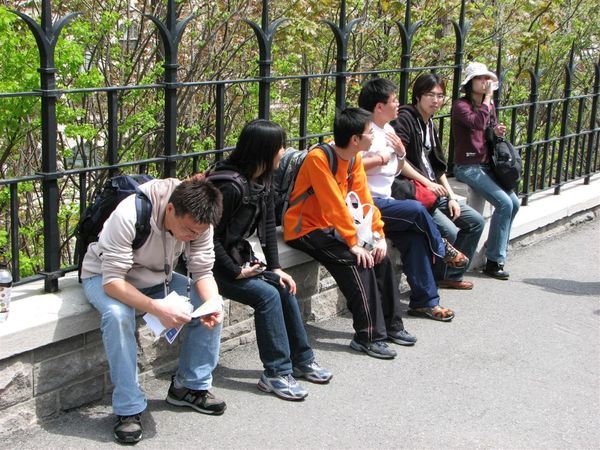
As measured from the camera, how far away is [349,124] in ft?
17.5

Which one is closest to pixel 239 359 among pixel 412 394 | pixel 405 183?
pixel 412 394

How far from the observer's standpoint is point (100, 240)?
13.6ft

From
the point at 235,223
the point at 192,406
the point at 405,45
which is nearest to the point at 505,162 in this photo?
the point at 405,45

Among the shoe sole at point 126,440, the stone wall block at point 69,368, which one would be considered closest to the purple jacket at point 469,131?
the stone wall block at point 69,368

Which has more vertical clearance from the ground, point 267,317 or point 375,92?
point 375,92

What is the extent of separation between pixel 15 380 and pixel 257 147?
1.60 m

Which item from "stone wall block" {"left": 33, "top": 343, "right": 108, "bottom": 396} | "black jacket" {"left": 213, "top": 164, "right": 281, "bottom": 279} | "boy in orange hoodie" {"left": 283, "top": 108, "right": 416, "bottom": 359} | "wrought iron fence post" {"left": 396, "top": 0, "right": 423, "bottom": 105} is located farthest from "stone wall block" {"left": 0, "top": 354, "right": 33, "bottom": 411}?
"wrought iron fence post" {"left": 396, "top": 0, "right": 423, "bottom": 105}

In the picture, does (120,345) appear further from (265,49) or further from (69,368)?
(265,49)

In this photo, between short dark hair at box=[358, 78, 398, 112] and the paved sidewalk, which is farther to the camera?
short dark hair at box=[358, 78, 398, 112]

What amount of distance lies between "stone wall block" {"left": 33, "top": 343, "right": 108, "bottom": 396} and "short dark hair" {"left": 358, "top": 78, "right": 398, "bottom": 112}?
249cm

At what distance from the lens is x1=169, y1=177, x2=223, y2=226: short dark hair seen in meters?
4.04

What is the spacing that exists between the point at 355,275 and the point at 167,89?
4.89 ft

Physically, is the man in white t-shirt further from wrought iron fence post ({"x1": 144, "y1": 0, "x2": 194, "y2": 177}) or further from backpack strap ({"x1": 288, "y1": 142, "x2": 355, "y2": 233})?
wrought iron fence post ({"x1": 144, "y1": 0, "x2": 194, "y2": 177})

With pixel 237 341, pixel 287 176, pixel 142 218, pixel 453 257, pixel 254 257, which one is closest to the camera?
pixel 142 218
